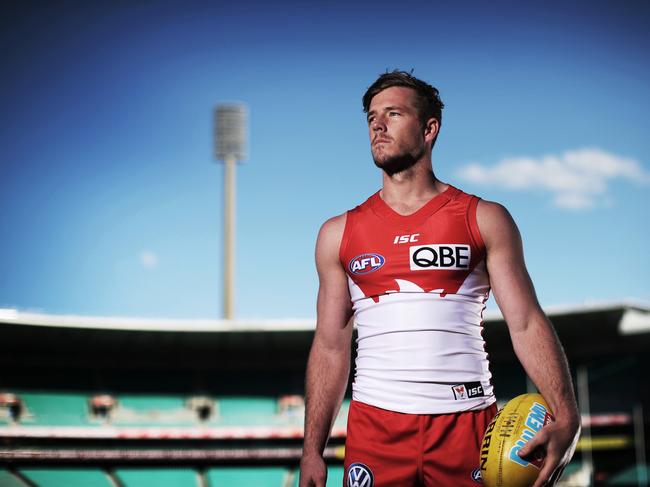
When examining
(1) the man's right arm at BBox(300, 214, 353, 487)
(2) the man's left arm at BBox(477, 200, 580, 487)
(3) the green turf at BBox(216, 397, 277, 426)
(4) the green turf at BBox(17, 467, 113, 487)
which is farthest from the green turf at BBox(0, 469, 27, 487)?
(2) the man's left arm at BBox(477, 200, 580, 487)

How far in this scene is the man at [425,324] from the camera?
2.54 m

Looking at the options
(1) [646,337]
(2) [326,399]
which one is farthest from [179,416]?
(2) [326,399]

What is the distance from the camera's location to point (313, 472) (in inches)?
109

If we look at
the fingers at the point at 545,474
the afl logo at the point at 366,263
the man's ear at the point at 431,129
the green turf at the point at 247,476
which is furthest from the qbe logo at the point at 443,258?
the green turf at the point at 247,476

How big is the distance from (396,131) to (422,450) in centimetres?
124

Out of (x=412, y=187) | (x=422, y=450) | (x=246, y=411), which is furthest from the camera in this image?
(x=246, y=411)

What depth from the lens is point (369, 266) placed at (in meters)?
2.75

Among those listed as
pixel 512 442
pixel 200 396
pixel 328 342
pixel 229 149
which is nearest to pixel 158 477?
pixel 200 396

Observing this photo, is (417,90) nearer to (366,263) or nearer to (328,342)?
(366,263)

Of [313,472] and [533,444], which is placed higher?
[533,444]

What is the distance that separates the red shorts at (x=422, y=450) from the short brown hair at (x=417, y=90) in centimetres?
121

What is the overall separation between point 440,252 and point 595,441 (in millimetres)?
18934

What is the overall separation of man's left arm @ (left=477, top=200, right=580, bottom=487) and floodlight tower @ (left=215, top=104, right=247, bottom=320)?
114ft

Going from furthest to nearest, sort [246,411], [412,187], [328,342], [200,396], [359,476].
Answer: [200,396] → [246,411] → [328,342] → [412,187] → [359,476]
